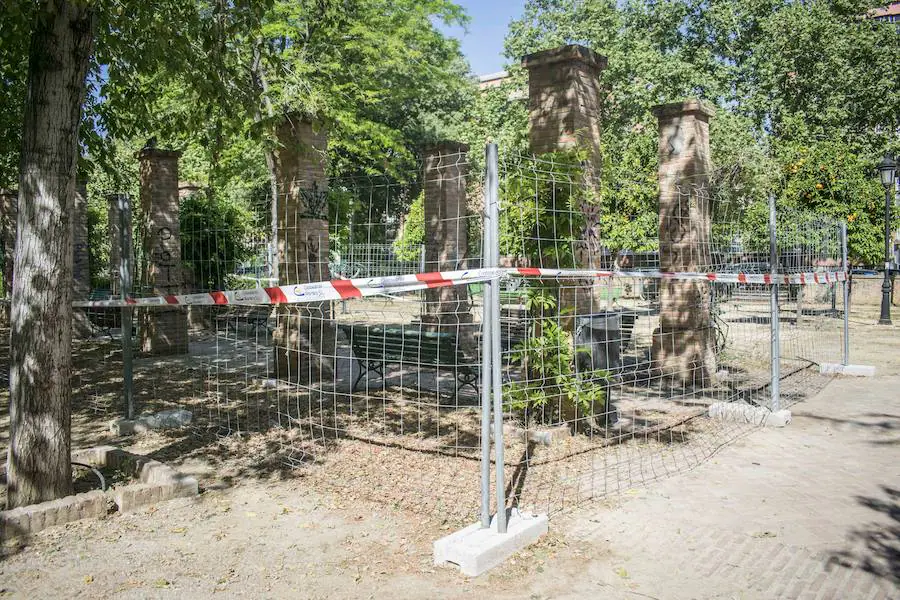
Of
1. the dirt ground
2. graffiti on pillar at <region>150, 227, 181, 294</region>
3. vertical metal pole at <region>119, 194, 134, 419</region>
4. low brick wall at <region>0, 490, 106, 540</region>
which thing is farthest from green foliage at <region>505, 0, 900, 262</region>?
low brick wall at <region>0, 490, 106, 540</region>

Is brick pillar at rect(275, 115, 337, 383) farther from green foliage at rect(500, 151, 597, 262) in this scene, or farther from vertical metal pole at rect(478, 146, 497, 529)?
vertical metal pole at rect(478, 146, 497, 529)

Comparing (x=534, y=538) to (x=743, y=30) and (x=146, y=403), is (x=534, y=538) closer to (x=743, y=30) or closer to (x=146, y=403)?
(x=146, y=403)

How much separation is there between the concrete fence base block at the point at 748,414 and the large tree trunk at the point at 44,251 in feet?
19.8

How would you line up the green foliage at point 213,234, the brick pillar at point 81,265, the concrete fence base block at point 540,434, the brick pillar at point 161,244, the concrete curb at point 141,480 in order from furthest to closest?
the green foliage at point 213,234, the brick pillar at point 81,265, the brick pillar at point 161,244, the concrete fence base block at point 540,434, the concrete curb at point 141,480

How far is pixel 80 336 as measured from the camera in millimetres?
14062

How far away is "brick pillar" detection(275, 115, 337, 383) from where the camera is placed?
8711 mm

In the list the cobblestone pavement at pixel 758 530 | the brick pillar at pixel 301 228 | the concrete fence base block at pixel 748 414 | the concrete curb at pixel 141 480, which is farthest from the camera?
the brick pillar at pixel 301 228

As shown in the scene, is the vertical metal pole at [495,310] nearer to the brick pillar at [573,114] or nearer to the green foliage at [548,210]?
the green foliage at [548,210]

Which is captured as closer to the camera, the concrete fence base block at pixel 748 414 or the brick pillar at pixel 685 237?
the concrete fence base block at pixel 748 414

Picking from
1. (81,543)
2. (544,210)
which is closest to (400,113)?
(544,210)

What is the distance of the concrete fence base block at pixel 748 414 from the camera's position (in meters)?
6.99

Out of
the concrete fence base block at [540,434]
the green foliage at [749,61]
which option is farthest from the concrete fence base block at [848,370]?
the green foliage at [749,61]

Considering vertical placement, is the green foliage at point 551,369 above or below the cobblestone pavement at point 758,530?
above

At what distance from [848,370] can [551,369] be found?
617 centimetres
